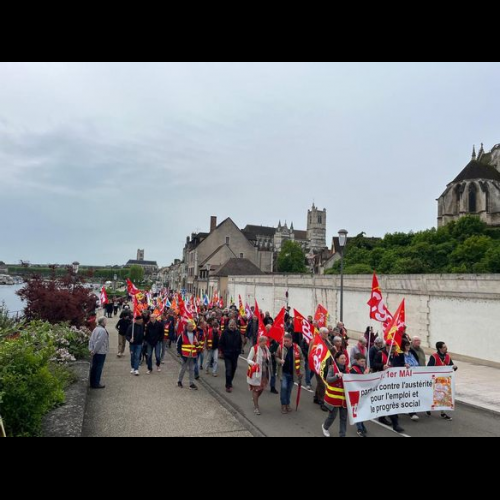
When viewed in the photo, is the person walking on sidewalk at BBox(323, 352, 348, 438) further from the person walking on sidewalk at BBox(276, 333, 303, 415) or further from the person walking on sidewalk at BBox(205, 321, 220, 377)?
the person walking on sidewalk at BBox(205, 321, 220, 377)

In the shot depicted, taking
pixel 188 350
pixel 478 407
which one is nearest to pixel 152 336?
pixel 188 350

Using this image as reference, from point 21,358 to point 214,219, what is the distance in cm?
6917

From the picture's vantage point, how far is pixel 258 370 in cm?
898

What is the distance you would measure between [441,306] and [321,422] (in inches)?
518

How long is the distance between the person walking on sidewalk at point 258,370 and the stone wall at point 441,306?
11811 millimetres

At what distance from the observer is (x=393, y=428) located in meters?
8.20

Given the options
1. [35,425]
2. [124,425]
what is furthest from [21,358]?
[124,425]

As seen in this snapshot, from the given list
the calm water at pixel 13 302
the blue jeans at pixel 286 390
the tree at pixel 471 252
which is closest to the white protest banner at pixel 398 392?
the blue jeans at pixel 286 390

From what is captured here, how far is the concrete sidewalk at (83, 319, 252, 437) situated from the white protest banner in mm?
2123

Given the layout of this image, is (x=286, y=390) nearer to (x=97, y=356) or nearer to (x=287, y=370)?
(x=287, y=370)

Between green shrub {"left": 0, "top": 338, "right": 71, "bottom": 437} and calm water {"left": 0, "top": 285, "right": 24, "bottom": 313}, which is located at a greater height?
green shrub {"left": 0, "top": 338, "right": 71, "bottom": 437}

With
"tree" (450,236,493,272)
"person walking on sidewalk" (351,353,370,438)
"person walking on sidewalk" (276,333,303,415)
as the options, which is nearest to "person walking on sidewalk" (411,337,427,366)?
"person walking on sidewalk" (351,353,370,438)

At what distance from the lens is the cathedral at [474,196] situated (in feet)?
217

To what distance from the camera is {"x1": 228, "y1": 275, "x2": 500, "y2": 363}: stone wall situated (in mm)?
16719
